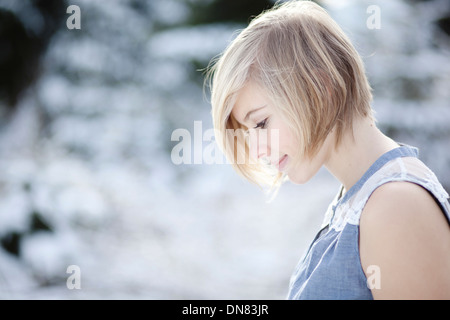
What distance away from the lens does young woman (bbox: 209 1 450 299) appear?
706mm

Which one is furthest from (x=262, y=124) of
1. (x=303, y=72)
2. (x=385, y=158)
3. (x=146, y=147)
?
(x=146, y=147)

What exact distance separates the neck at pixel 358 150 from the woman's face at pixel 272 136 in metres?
0.04

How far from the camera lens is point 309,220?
2957 millimetres

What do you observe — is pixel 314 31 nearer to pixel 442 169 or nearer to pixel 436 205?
pixel 436 205

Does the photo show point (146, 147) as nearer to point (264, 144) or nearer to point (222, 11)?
point (222, 11)

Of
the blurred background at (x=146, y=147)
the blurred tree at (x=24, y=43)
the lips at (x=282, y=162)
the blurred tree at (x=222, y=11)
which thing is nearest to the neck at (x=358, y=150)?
the lips at (x=282, y=162)

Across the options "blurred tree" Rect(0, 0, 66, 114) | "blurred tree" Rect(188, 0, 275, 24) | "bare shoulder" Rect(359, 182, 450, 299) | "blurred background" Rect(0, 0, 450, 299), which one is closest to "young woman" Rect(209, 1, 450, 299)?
"bare shoulder" Rect(359, 182, 450, 299)

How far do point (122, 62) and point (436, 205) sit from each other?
9.52 feet

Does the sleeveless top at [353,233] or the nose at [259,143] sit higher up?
the nose at [259,143]

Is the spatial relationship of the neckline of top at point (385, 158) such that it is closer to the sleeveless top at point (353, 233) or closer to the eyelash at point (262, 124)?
the sleeveless top at point (353, 233)

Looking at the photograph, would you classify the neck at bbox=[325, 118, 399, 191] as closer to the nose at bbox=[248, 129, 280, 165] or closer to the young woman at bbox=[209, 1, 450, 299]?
the young woman at bbox=[209, 1, 450, 299]

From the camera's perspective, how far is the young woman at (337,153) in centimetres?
71
